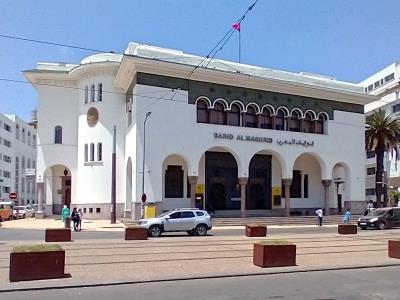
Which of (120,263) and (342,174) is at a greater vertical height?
(342,174)

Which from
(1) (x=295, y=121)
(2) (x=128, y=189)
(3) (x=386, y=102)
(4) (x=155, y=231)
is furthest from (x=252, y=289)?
(3) (x=386, y=102)

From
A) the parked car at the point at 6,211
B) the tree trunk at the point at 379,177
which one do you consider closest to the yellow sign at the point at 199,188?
the tree trunk at the point at 379,177

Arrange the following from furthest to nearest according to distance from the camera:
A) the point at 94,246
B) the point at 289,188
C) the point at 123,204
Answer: the point at 289,188
the point at 123,204
the point at 94,246

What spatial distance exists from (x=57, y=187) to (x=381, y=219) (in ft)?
104

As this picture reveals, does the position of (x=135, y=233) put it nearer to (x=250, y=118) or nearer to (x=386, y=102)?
(x=250, y=118)

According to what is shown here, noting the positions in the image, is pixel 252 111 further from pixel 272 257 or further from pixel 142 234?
pixel 272 257

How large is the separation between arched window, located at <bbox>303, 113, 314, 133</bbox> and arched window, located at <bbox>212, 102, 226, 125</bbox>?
375 inches

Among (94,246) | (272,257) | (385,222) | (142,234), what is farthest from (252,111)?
(272,257)

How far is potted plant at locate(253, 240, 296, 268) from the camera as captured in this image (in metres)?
13.8

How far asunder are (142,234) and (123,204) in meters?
22.0

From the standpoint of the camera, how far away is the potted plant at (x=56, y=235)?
22.1m

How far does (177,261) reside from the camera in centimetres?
1509

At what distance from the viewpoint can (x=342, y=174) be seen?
52031mm

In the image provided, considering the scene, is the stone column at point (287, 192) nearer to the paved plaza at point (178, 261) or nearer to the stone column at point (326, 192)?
the stone column at point (326, 192)
